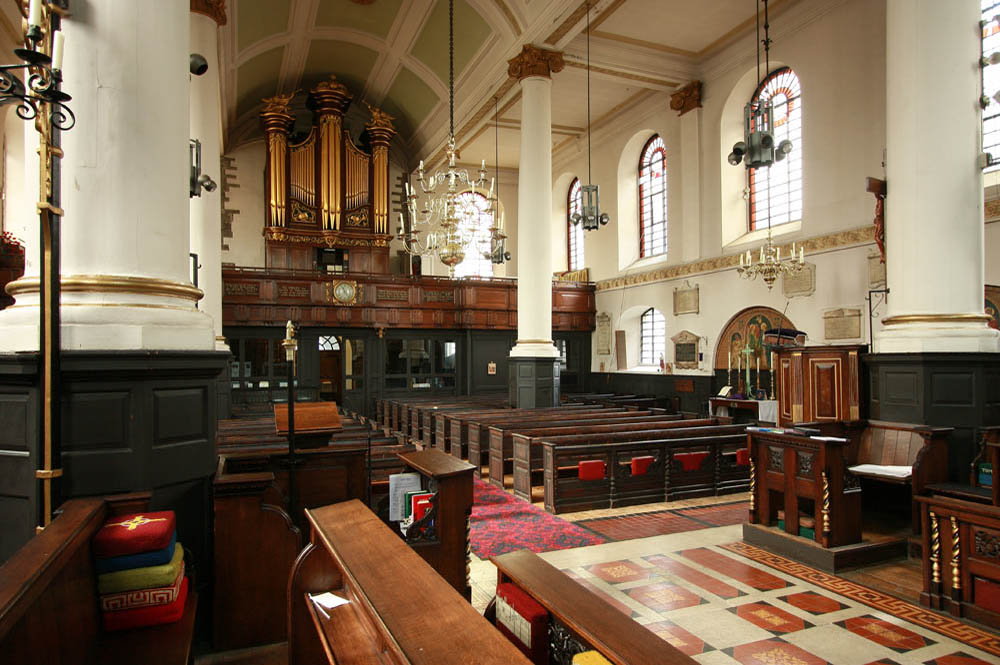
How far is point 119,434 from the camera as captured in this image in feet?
8.36

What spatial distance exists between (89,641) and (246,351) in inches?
449

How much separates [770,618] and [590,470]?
2806 millimetres

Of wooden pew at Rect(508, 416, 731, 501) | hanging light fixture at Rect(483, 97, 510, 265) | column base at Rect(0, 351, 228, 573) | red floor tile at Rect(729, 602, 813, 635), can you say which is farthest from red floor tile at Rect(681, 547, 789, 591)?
hanging light fixture at Rect(483, 97, 510, 265)

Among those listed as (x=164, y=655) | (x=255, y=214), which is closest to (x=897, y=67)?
(x=164, y=655)

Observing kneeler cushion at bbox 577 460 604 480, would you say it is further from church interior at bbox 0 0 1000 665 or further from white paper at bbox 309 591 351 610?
white paper at bbox 309 591 351 610

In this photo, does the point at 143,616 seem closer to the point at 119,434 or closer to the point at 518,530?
the point at 119,434

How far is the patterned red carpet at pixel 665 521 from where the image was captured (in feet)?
17.8

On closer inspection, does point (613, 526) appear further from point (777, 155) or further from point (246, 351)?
point (246, 351)

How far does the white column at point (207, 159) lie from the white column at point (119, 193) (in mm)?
5682

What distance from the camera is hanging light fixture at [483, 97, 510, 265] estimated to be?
10.4 meters

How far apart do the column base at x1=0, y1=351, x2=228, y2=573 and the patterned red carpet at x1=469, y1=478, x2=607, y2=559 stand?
2592 mm

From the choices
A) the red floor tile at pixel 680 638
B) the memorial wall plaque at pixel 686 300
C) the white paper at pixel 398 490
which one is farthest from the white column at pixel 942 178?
the memorial wall plaque at pixel 686 300

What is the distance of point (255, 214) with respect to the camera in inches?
643

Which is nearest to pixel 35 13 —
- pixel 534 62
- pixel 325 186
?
pixel 534 62
